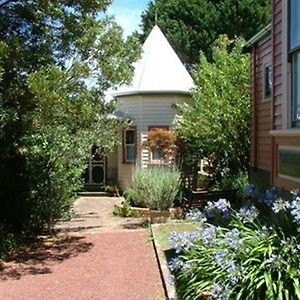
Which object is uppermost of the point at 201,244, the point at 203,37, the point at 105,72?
the point at 203,37

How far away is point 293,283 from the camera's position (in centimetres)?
544

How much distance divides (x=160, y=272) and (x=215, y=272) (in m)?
3.32

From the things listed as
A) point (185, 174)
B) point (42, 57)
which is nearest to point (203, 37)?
point (185, 174)

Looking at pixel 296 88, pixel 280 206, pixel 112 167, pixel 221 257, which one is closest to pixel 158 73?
pixel 112 167

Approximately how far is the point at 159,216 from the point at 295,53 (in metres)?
9.88

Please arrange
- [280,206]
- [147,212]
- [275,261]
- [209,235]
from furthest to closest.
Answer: [147,212] → [209,235] → [280,206] → [275,261]

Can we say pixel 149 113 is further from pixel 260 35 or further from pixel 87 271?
pixel 87 271

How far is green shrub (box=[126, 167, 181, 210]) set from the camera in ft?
57.8

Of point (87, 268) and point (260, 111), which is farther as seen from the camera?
point (260, 111)

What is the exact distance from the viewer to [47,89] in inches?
364

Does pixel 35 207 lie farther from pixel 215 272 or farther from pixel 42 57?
pixel 215 272

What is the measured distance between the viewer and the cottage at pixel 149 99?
24.3 m

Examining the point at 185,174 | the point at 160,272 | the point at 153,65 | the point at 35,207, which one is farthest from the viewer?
the point at 153,65

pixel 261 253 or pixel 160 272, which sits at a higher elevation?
pixel 261 253
